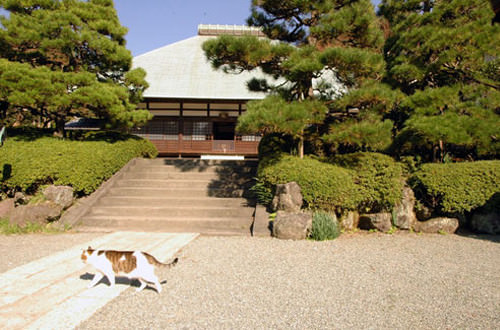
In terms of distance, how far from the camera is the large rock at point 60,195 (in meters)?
6.03

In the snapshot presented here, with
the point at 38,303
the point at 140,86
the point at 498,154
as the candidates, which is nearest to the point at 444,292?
the point at 38,303

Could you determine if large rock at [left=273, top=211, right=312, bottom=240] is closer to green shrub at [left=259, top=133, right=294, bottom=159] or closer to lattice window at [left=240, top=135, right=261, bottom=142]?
green shrub at [left=259, top=133, right=294, bottom=159]

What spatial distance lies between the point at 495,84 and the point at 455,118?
1708 mm

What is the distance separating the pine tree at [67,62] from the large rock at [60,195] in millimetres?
1808

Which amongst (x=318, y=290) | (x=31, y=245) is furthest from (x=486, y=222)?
(x=31, y=245)

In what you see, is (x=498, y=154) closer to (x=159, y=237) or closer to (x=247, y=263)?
(x=247, y=263)

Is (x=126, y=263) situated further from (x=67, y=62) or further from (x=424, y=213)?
(x=67, y=62)

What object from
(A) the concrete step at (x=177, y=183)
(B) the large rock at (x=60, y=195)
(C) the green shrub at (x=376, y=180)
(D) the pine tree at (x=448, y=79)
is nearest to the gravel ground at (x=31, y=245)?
(B) the large rock at (x=60, y=195)

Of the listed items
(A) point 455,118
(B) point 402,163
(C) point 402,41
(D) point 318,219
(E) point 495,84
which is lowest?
(D) point 318,219

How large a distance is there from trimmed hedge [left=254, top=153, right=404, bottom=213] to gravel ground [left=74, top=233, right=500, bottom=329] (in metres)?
0.95

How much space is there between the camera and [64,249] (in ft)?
14.9

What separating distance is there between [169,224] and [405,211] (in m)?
4.51

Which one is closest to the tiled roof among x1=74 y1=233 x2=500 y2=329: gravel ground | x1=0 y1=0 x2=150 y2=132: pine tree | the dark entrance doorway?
the dark entrance doorway

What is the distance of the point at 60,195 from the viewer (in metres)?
6.08
